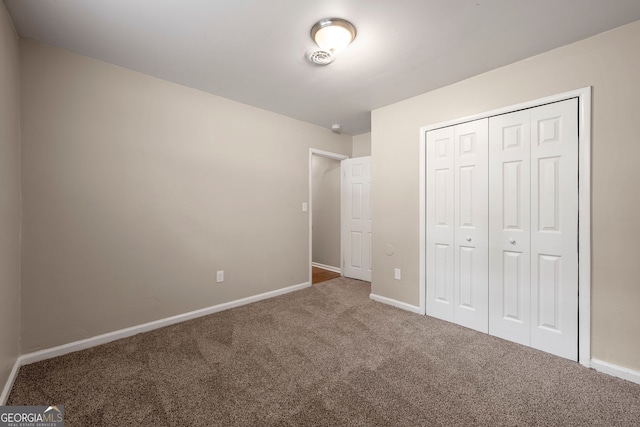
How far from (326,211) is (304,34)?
3.36 metres

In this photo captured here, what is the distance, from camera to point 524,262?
225 cm

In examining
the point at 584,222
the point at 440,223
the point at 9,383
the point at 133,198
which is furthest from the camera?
the point at 440,223

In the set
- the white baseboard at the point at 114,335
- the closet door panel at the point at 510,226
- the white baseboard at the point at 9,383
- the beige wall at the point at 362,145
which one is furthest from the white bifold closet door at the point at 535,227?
the white baseboard at the point at 9,383

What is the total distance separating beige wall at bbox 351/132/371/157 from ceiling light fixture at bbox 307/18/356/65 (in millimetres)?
2474

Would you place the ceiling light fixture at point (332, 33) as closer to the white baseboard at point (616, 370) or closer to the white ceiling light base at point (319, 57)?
the white ceiling light base at point (319, 57)

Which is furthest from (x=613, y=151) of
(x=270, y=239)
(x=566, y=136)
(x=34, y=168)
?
(x=34, y=168)

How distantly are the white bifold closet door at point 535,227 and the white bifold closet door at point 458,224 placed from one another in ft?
0.28

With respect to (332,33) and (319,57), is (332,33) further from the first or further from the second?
(319,57)

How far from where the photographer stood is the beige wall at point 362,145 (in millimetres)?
4345

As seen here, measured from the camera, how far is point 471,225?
2562 millimetres

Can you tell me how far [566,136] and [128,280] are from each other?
384 centimetres

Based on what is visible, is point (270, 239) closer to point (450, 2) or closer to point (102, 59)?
point (102, 59)

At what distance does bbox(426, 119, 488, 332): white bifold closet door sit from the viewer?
8.16ft

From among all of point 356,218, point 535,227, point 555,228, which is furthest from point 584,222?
point 356,218
